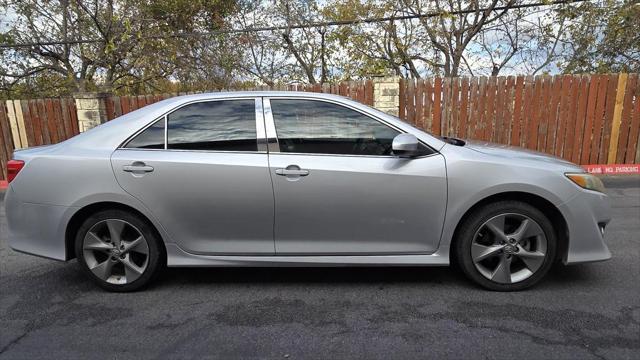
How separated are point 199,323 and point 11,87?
14614 millimetres

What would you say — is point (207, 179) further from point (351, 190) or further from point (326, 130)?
point (351, 190)

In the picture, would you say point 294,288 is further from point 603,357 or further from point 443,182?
point 603,357

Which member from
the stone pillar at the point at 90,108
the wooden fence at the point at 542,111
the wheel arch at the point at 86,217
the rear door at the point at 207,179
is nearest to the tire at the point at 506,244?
the rear door at the point at 207,179

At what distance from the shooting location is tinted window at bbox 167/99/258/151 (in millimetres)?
3109

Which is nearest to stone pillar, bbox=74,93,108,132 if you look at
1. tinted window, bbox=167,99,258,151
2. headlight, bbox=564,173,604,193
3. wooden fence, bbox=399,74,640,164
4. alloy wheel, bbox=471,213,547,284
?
wooden fence, bbox=399,74,640,164

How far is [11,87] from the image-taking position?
43.3ft

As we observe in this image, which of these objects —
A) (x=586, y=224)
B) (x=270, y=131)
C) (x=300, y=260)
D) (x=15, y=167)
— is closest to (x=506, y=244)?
(x=586, y=224)

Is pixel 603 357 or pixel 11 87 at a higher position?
pixel 11 87

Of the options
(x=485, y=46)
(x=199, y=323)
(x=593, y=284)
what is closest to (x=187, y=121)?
(x=199, y=323)

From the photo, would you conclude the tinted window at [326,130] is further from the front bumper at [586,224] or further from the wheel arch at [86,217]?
the front bumper at [586,224]

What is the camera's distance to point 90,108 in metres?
8.62

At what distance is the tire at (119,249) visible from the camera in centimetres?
313

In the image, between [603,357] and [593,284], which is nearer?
[603,357]

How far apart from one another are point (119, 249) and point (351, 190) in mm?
1891
